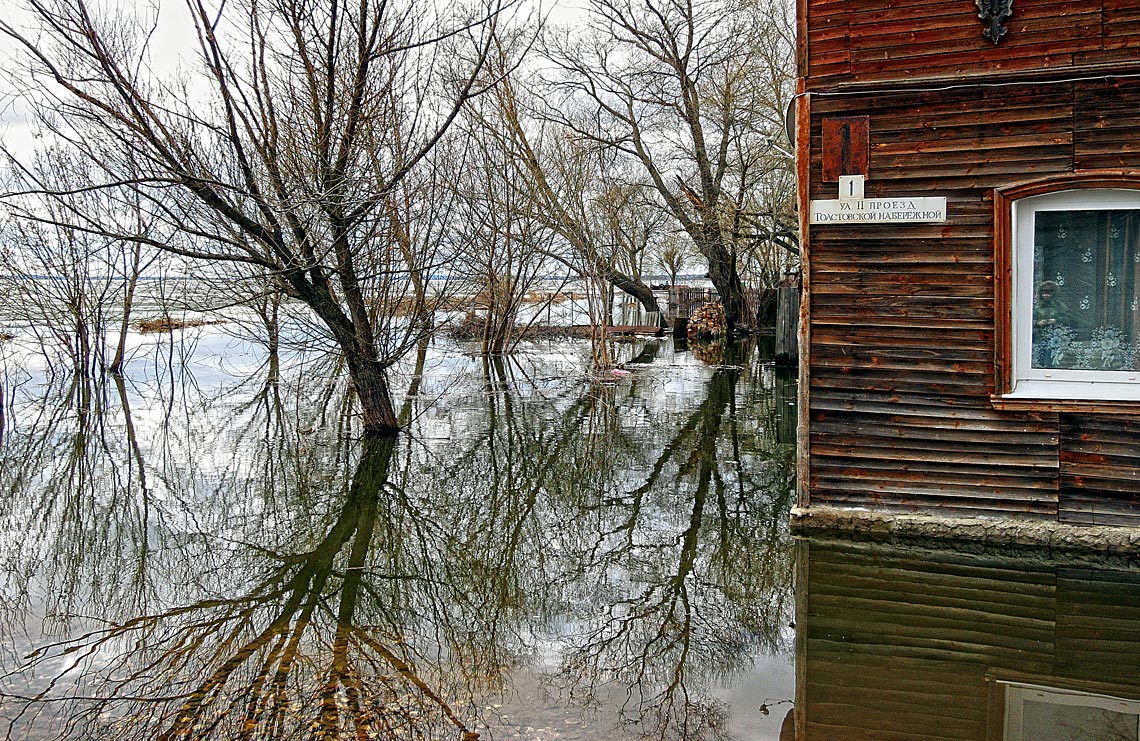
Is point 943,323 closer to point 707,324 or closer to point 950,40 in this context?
point 950,40

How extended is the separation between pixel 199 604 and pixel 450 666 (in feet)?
5.94

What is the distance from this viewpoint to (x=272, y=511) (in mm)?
7379

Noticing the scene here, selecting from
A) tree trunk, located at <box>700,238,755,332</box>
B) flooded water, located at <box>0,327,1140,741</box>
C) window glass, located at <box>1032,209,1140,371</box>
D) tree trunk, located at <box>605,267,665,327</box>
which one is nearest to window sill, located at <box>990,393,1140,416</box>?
window glass, located at <box>1032,209,1140,371</box>

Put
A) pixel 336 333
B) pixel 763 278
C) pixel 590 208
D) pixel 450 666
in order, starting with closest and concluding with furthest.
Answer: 1. pixel 450 666
2. pixel 336 333
3. pixel 590 208
4. pixel 763 278

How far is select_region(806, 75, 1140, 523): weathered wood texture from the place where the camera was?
579cm

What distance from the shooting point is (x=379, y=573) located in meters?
5.94

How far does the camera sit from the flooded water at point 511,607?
3.88 metres

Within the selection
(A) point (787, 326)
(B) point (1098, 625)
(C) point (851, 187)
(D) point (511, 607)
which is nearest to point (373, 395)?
(D) point (511, 607)

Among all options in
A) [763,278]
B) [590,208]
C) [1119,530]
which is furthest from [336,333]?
[763,278]

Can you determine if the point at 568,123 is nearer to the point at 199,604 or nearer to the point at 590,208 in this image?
the point at 590,208

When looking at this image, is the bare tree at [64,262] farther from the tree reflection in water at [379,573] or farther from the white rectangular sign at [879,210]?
the white rectangular sign at [879,210]

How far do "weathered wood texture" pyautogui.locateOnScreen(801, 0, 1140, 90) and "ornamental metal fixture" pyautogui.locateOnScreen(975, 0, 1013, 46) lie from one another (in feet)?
0.16

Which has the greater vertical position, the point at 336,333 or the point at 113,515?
the point at 336,333

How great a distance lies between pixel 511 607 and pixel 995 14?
15.8ft
